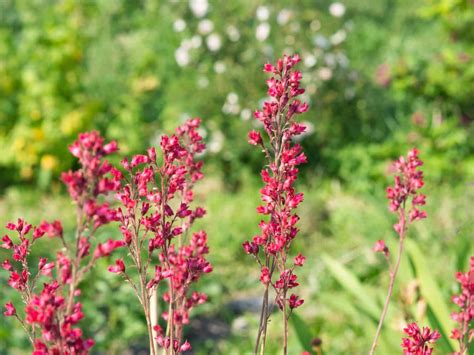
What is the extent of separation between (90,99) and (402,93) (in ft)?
10.9

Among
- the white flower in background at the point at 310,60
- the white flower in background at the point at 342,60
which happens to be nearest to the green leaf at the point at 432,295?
the white flower in background at the point at 310,60

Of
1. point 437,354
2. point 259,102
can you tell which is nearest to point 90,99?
point 259,102

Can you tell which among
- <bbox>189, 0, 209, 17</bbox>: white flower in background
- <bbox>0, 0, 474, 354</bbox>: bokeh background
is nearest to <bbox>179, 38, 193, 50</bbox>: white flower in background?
<bbox>0, 0, 474, 354</bbox>: bokeh background

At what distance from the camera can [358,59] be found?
8.76 m

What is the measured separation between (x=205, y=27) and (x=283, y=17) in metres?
0.80

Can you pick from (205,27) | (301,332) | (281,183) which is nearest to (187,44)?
(205,27)

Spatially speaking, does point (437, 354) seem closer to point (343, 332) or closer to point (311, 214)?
point (343, 332)

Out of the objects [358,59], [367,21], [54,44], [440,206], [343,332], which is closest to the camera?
[343,332]

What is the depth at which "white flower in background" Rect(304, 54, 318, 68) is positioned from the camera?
21.8 ft

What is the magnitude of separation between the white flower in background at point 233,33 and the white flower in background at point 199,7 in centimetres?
32

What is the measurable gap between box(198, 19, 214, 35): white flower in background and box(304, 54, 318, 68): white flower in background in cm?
102

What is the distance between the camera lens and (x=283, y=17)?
6707 mm

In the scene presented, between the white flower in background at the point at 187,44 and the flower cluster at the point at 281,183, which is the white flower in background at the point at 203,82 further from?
the flower cluster at the point at 281,183

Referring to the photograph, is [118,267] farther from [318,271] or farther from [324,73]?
[324,73]
